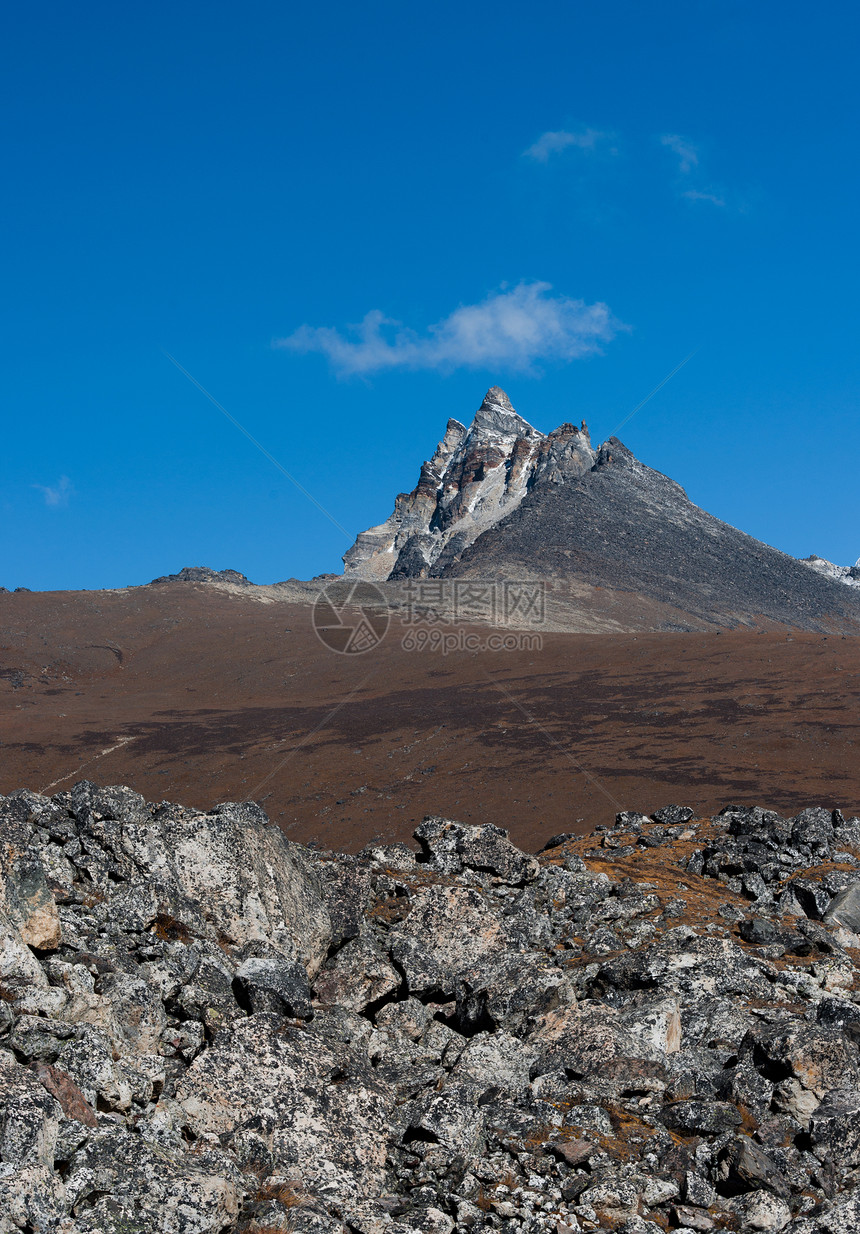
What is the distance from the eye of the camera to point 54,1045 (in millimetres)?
4844

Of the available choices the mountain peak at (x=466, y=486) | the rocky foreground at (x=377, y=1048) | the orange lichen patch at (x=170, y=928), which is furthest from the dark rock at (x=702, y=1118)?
the mountain peak at (x=466, y=486)

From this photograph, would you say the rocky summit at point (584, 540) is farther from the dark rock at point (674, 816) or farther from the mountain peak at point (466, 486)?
the dark rock at point (674, 816)

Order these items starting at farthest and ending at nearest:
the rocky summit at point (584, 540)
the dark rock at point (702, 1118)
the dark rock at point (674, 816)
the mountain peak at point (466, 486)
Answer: the mountain peak at point (466, 486) → the rocky summit at point (584, 540) → the dark rock at point (674, 816) → the dark rock at point (702, 1118)

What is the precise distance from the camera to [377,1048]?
6.30m

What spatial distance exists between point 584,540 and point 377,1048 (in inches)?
3710

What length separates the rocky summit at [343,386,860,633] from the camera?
8950 cm

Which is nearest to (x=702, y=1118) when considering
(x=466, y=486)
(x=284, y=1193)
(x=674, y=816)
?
(x=284, y=1193)

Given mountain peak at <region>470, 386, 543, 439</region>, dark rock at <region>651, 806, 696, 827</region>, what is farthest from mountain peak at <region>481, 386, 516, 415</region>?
dark rock at <region>651, 806, 696, 827</region>

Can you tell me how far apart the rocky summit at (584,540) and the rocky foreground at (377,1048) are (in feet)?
226

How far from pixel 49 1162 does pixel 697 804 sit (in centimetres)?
1966

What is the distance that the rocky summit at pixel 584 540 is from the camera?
8950 centimetres

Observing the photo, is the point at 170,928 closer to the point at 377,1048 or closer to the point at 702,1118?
the point at 377,1048

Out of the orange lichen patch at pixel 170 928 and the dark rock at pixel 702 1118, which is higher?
the orange lichen patch at pixel 170 928

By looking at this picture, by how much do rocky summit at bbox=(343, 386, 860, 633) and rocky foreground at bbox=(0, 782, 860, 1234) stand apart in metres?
69.0
